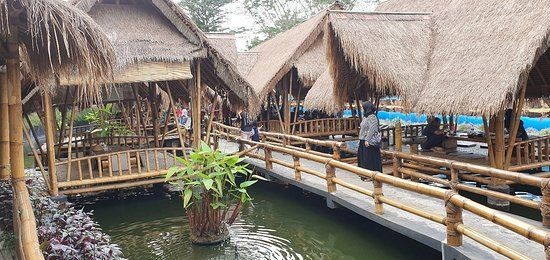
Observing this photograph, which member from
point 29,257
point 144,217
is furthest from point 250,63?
point 29,257

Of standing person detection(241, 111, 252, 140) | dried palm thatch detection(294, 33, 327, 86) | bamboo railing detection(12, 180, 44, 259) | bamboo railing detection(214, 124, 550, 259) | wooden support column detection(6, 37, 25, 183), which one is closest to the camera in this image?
bamboo railing detection(12, 180, 44, 259)

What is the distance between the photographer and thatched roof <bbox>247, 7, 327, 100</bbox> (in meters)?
12.9

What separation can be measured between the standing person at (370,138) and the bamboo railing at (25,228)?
16.0 ft

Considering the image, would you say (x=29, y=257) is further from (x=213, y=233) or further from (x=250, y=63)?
(x=250, y=63)

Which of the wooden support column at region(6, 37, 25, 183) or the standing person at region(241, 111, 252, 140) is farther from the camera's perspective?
the standing person at region(241, 111, 252, 140)

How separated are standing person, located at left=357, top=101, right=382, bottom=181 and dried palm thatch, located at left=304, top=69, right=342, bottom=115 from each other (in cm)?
430

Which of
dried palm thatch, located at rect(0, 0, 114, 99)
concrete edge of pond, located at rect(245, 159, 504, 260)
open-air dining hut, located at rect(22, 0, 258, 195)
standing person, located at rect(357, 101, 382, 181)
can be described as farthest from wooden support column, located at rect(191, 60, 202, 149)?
dried palm thatch, located at rect(0, 0, 114, 99)

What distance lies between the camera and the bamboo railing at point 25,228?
121 inches

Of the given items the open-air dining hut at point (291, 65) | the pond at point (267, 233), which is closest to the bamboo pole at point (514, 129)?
the pond at point (267, 233)

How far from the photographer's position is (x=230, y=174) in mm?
6363

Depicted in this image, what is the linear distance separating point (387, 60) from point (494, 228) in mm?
4536

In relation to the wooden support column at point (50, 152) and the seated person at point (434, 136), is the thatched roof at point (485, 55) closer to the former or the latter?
the seated person at point (434, 136)

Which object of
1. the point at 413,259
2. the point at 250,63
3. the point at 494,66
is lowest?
the point at 413,259

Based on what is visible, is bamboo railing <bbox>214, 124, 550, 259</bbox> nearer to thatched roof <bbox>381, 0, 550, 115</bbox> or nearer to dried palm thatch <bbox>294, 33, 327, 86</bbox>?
thatched roof <bbox>381, 0, 550, 115</bbox>
